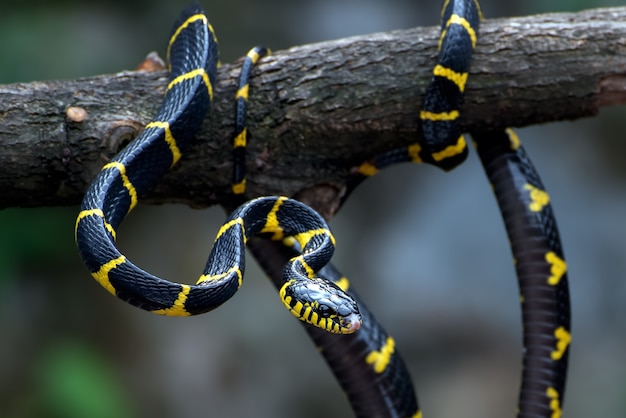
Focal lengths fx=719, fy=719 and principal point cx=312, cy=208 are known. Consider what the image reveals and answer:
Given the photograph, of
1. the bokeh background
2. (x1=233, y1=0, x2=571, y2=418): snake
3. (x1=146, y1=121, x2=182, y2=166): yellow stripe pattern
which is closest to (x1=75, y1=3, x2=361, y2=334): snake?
(x1=146, y1=121, x2=182, y2=166): yellow stripe pattern

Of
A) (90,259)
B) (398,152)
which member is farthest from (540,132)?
(90,259)

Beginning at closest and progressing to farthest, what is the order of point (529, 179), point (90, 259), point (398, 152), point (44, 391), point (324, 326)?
point (90, 259)
point (324, 326)
point (398, 152)
point (529, 179)
point (44, 391)

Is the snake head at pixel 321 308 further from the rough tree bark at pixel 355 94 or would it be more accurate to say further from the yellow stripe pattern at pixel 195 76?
the yellow stripe pattern at pixel 195 76

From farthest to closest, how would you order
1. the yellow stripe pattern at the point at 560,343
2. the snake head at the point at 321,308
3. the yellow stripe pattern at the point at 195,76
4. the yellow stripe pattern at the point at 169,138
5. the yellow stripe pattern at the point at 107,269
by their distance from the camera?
the yellow stripe pattern at the point at 560,343
the yellow stripe pattern at the point at 195,76
the yellow stripe pattern at the point at 169,138
the snake head at the point at 321,308
the yellow stripe pattern at the point at 107,269

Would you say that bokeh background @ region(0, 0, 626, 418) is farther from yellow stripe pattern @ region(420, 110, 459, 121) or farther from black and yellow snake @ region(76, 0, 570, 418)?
yellow stripe pattern @ region(420, 110, 459, 121)

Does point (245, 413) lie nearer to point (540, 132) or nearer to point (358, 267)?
point (358, 267)

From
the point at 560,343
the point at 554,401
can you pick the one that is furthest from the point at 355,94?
the point at 554,401

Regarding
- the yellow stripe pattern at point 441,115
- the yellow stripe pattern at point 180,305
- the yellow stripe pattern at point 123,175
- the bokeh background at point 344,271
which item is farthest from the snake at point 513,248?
the bokeh background at point 344,271
